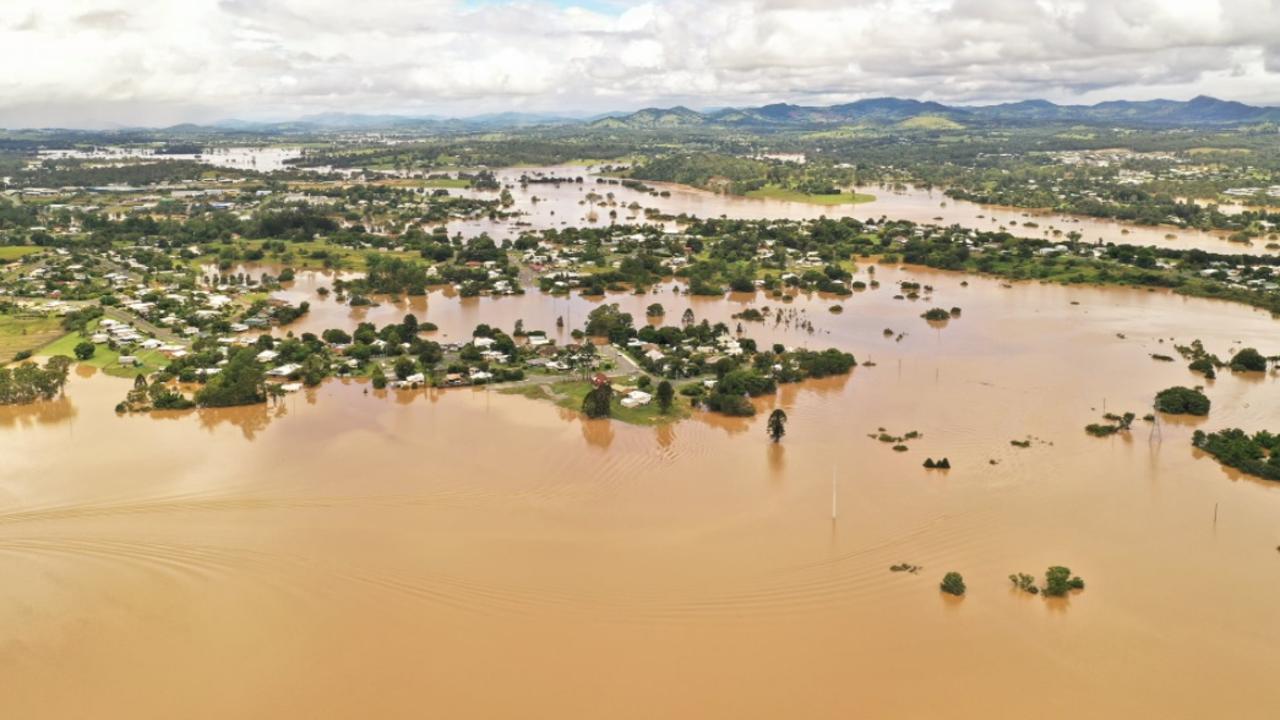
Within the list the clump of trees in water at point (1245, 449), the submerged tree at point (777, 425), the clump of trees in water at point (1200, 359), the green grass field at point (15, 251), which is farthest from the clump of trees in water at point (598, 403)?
the green grass field at point (15, 251)

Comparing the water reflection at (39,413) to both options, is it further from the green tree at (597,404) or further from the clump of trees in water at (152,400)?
the green tree at (597,404)

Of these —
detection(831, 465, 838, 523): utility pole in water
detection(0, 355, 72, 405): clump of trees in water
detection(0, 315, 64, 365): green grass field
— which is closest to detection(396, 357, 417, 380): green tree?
detection(0, 355, 72, 405): clump of trees in water

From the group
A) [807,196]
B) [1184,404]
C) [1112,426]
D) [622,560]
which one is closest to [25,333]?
→ [622,560]

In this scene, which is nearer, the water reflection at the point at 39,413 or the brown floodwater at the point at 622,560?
the brown floodwater at the point at 622,560

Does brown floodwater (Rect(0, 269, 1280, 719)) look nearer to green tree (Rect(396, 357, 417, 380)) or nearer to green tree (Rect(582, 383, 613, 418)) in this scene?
green tree (Rect(582, 383, 613, 418))

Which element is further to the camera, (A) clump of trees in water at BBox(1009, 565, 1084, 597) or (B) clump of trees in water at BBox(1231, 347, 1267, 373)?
(B) clump of trees in water at BBox(1231, 347, 1267, 373)

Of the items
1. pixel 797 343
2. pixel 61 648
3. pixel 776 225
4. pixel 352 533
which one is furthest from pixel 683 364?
pixel 776 225

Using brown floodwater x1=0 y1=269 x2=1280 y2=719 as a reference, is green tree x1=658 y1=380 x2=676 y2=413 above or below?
above
